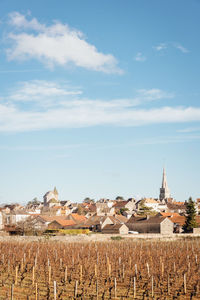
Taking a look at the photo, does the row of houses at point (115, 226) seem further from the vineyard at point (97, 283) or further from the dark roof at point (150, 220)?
the vineyard at point (97, 283)

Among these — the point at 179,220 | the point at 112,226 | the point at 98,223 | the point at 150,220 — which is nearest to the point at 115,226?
the point at 112,226

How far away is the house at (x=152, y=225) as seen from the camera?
65.9 m

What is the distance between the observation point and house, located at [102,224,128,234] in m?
65.4

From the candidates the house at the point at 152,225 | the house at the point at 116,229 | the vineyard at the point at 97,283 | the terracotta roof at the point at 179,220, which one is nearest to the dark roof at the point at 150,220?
the house at the point at 152,225

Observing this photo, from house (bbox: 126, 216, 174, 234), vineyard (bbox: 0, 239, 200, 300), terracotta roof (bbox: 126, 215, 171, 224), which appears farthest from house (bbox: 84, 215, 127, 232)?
vineyard (bbox: 0, 239, 200, 300)

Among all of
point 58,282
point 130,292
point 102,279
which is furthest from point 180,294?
point 58,282

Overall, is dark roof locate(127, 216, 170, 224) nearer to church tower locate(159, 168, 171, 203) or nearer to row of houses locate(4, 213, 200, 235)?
row of houses locate(4, 213, 200, 235)

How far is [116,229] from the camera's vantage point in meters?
65.9

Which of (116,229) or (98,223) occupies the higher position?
(98,223)

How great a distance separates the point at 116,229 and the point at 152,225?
6380 mm

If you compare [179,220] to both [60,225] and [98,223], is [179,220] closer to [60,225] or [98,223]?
[98,223]

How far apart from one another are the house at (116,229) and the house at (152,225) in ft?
10.6

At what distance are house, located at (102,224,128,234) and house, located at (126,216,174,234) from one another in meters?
3.23

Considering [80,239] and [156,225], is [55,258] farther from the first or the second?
[156,225]
